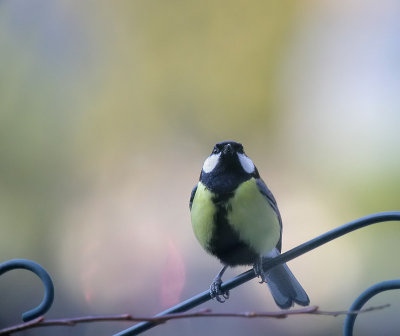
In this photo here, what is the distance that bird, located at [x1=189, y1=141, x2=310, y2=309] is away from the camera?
1.22 metres

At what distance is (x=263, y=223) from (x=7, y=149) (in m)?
2.96

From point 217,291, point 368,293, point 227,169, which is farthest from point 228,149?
point 368,293

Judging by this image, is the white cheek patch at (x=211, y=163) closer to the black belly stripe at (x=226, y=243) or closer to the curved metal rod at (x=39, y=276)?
the black belly stripe at (x=226, y=243)

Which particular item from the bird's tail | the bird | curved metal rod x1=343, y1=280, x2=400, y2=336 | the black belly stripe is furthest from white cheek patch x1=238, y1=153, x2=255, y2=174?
curved metal rod x1=343, y1=280, x2=400, y2=336

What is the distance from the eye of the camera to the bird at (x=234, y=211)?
1.22 m

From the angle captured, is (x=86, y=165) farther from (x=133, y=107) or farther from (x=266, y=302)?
(x=266, y=302)

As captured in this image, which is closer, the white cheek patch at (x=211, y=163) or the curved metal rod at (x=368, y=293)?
the curved metal rod at (x=368, y=293)

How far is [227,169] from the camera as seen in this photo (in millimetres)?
1288

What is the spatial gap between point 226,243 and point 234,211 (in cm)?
11

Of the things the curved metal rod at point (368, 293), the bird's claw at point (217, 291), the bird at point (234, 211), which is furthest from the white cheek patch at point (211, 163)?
the curved metal rod at point (368, 293)

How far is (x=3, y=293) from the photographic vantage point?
317cm

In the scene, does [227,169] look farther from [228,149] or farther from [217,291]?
[217,291]

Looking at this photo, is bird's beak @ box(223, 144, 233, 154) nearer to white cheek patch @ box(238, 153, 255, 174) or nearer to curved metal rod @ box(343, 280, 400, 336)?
white cheek patch @ box(238, 153, 255, 174)

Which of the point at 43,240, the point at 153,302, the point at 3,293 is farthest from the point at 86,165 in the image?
the point at 153,302
